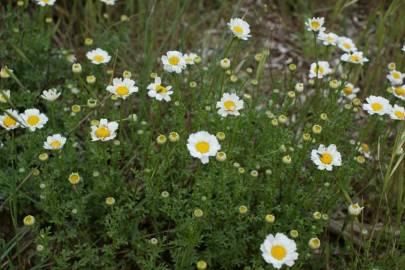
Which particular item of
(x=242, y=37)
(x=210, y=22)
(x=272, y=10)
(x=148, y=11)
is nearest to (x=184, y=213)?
(x=242, y=37)

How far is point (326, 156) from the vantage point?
2531mm

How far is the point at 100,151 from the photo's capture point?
2.54 m

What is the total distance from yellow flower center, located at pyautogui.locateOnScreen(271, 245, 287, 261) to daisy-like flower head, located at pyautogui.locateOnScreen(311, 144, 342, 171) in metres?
0.55

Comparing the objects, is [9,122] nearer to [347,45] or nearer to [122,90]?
[122,90]

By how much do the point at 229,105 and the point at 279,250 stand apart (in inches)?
32.0

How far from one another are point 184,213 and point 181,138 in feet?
1.41

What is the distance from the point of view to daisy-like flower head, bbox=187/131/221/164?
230 cm

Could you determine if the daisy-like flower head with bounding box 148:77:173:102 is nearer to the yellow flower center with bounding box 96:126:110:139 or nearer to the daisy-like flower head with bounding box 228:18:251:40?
the yellow flower center with bounding box 96:126:110:139

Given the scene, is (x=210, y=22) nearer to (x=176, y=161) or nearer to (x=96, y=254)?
(x=176, y=161)

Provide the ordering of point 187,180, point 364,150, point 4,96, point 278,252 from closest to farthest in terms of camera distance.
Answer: point 278,252 → point 4,96 → point 187,180 → point 364,150

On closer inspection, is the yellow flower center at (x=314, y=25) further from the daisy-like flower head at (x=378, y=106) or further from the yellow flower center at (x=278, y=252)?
the yellow flower center at (x=278, y=252)

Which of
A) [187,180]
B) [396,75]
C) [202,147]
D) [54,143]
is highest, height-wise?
[396,75]

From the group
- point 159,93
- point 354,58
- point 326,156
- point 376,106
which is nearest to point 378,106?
point 376,106

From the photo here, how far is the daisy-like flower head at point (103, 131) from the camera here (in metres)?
2.43
